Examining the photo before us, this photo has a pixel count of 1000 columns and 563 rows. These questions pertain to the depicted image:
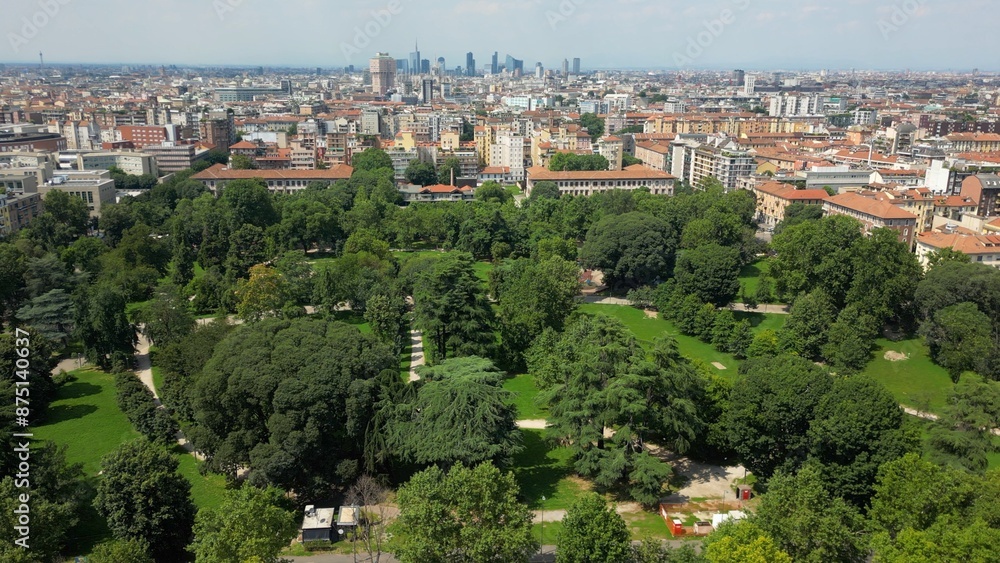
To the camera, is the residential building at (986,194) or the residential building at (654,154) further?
the residential building at (654,154)

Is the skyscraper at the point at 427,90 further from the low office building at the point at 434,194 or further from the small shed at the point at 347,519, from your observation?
the small shed at the point at 347,519

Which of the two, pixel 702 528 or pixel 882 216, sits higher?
pixel 882 216

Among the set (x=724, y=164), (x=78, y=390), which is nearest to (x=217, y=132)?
(x=724, y=164)

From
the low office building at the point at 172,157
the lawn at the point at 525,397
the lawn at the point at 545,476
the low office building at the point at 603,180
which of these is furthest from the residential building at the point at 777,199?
the low office building at the point at 172,157

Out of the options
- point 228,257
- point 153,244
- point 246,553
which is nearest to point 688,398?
point 246,553

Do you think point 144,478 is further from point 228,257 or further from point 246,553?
point 228,257

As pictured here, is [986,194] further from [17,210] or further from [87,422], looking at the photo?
[17,210]
